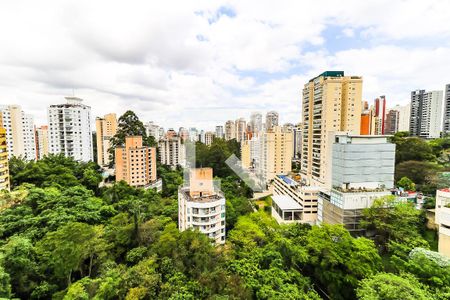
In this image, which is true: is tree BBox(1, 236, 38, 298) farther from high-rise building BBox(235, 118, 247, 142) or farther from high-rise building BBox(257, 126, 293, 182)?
high-rise building BBox(235, 118, 247, 142)

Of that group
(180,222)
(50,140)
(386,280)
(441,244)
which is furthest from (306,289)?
(50,140)

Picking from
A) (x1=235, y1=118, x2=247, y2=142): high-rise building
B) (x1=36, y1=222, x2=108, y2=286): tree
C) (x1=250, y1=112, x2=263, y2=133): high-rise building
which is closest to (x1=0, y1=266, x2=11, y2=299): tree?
(x1=36, y1=222, x2=108, y2=286): tree

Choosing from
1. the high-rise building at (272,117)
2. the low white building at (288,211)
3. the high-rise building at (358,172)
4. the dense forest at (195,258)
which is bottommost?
the low white building at (288,211)

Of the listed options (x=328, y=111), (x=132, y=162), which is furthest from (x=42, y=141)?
(x=328, y=111)

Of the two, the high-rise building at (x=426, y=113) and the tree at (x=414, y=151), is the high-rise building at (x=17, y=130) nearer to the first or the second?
the tree at (x=414, y=151)

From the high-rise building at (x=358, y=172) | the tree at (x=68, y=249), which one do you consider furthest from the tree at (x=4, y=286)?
the high-rise building at (x=358, y=172)
